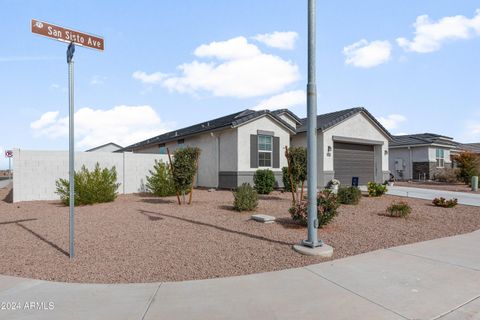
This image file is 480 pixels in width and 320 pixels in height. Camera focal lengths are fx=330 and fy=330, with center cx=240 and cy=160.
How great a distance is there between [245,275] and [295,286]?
793 millimetres

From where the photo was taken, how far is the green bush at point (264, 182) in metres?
15.2

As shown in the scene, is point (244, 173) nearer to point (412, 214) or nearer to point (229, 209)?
point (229, 209)

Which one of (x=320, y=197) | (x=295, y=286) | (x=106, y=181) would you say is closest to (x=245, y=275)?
(x=295, y=286)

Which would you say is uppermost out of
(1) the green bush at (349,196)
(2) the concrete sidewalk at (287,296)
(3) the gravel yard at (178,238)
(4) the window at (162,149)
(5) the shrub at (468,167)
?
(4) the window at (162,149)

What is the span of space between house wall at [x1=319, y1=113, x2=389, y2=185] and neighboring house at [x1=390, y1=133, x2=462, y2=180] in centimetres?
775

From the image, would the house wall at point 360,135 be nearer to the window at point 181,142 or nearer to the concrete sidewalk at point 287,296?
the window at point 181,142

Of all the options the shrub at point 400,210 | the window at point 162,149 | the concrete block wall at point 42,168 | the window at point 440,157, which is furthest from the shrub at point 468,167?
the concrete block wall at point 42,168

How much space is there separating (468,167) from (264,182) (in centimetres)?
1754

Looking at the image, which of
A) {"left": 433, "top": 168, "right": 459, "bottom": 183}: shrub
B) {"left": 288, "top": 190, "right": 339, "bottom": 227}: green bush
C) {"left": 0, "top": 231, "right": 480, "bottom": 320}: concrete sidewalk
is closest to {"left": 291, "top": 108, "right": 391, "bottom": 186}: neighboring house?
{"left": 433, "top": 168, "right": 459, "bottom": 183}: shrub

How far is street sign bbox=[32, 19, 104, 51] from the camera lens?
5.08 metres

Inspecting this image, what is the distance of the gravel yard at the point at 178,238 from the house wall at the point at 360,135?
7770 millimetres

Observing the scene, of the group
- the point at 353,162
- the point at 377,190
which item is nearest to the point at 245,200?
the point at 377,190

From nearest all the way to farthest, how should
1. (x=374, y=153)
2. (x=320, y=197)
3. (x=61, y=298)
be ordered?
1. (x=61, y=298)
2. (x=320, y=197)
3. (x=374, y=153)

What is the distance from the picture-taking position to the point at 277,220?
8758mm
